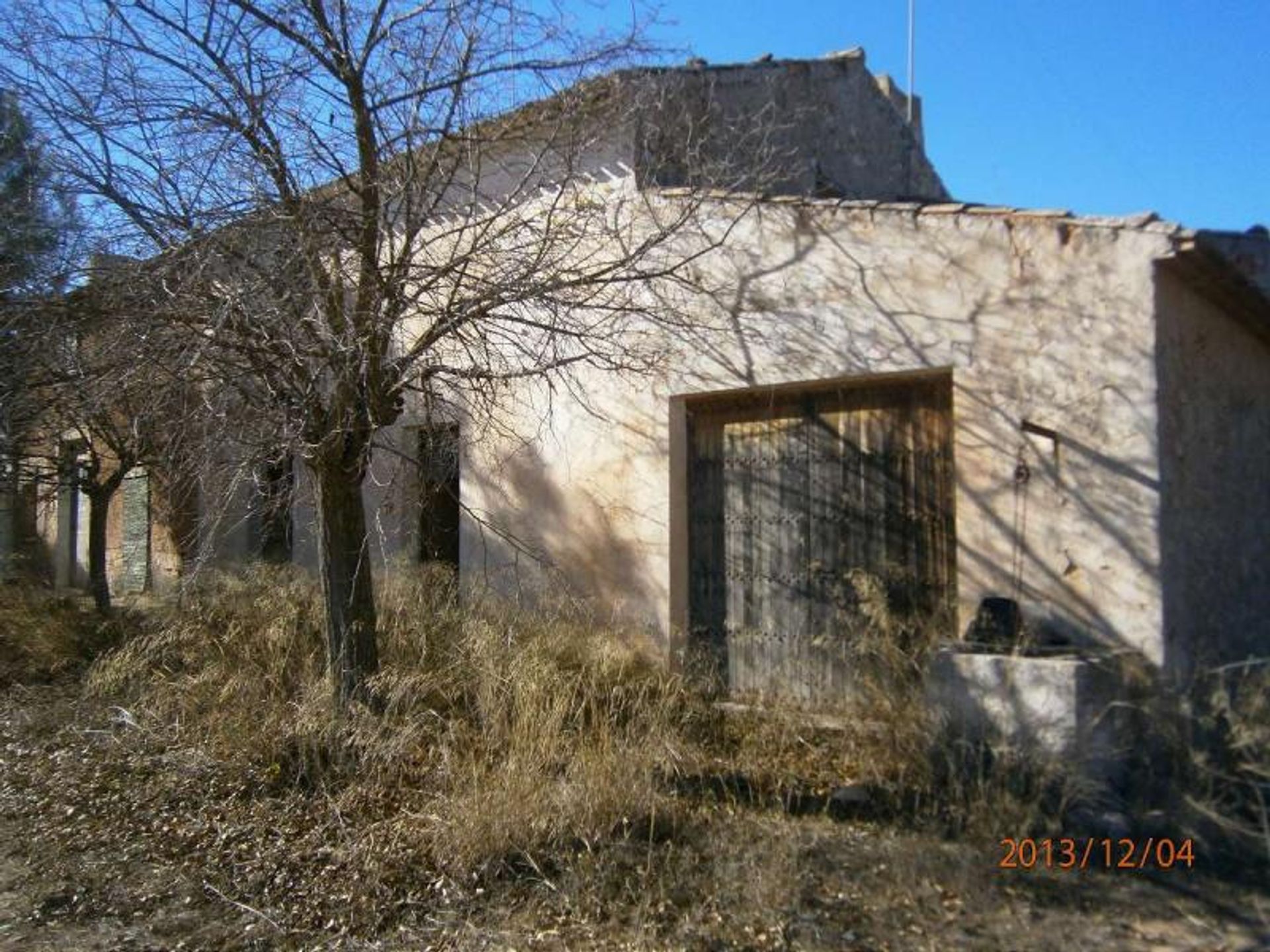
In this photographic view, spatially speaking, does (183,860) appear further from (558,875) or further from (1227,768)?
(1227,768)

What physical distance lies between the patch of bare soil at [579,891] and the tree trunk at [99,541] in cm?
455

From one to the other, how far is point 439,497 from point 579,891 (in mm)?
5999

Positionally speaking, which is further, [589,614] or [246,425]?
[589,614]

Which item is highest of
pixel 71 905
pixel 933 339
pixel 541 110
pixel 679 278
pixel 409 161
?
pixel 541 110

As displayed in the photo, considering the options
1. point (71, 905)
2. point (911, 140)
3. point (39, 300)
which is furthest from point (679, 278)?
point (911, 140)

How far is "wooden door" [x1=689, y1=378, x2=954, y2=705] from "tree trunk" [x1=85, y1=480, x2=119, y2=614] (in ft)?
18.8

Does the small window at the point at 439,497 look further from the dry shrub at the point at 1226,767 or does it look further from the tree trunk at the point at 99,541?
the dry shrub at the point at 1226,767

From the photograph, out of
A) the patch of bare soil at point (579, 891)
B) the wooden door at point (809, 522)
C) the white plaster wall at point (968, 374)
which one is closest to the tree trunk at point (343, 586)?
the patch of bare soil at point (579, 891)

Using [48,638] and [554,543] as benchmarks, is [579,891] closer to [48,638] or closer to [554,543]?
[554,543]

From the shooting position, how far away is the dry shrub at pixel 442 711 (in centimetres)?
445

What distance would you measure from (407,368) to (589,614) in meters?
2.55

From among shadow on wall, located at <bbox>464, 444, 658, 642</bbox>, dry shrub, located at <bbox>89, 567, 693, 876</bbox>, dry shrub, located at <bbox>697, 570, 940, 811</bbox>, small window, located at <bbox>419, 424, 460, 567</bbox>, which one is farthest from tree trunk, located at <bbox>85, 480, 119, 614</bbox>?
dry shrub, located at <bbox>697, 570, 940, 811</bbox>

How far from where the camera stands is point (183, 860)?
15.5 feet

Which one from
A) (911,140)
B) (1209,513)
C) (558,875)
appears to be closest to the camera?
(558,875)
